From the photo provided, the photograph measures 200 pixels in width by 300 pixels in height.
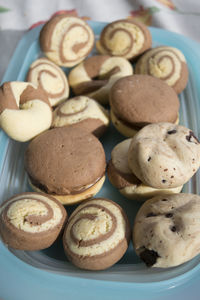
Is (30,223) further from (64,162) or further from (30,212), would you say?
(64,162)

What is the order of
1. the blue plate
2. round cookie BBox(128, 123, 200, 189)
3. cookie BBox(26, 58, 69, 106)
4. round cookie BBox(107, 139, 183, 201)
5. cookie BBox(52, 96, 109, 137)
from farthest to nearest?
cookie BBox(26, 58, 69, 106), cookie BBox(52, 96, 109, 137), round cookie BBox(107, 139, 183, 201), round cookie BBox(128, 123, 200, 189), the blue plate

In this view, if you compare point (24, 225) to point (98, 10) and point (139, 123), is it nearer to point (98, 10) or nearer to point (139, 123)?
point (139, 123)

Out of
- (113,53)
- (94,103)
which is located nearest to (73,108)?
(94,103)

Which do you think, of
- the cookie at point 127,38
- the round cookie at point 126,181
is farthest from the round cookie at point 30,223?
the cookie at point 127,38

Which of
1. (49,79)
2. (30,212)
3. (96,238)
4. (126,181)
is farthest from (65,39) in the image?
(96,238)

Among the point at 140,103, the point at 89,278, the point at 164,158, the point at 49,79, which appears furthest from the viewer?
the point at 49,79

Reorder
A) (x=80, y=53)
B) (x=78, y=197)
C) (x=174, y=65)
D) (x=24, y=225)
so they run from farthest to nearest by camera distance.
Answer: (x=80, y=53)
(x=174, y=65)
(x=78, y=197)
(x=24, y=225)

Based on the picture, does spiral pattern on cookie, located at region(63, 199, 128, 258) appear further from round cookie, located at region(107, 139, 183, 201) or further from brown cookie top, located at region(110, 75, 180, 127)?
brown cookie top, located at region(110, 75, 180, 127)

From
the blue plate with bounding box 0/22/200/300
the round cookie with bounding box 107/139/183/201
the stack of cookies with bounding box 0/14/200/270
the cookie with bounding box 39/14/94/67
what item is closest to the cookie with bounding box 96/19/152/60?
the stack of cookies with bounding box 0/14/200/270
